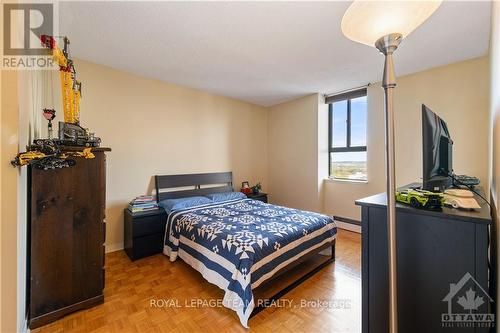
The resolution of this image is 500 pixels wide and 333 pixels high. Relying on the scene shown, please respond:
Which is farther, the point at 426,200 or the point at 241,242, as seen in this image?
the point at 241,242

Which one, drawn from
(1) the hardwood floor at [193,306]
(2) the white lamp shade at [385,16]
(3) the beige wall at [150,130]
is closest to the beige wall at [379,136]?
(3) the beige wall at [150,130]

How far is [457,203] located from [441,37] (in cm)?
211

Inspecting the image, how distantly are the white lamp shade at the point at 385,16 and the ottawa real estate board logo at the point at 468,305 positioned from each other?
103 centimetres

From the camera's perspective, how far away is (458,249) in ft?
2.96

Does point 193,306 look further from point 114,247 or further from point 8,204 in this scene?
point 114,247

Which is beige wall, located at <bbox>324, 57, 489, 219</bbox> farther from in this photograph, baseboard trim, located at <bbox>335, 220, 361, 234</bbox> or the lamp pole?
the lamp pole

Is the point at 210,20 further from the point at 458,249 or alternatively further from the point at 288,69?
the point at 458,249

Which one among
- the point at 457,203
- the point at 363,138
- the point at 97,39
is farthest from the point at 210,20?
the point at 363,138

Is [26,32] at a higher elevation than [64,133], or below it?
higher

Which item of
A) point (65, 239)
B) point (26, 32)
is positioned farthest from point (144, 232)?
point (26, 32)

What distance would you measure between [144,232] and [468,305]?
2.93 metres

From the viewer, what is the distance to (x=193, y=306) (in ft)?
5.99

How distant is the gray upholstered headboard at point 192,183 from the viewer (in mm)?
3265

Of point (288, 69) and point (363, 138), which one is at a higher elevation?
point (288, 69)
